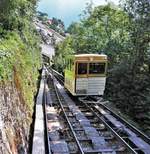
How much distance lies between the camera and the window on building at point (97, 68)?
81.7 ft

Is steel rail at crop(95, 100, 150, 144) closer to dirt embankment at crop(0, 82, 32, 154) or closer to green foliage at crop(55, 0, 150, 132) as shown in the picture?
green foliage at crop(55, 0, 150, 132)

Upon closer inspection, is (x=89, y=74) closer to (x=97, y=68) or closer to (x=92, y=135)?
(x=97, y=68)

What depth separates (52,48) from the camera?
467ft

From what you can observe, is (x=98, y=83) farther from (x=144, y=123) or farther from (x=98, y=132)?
(x=98, y=132)

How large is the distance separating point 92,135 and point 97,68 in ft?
30.8

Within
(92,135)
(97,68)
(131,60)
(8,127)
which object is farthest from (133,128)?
(131,60)

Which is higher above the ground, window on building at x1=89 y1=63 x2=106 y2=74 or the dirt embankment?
window on building at x1=89 y1=63 x2=106 y2=74

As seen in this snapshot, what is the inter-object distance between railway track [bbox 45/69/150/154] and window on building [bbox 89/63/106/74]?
3.16m

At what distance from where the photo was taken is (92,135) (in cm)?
1609

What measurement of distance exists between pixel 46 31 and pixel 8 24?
12294 cm

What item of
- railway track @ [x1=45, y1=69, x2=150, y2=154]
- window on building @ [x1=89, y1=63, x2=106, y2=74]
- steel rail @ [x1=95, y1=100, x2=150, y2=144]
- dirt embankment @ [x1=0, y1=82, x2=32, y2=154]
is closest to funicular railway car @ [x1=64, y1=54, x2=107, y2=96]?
window on building @ [x1=89, y1=63, x2=106, y2=74]

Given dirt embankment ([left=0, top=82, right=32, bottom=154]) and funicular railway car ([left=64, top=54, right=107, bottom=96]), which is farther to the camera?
funicular railway car ([left=64, top=54, right=107, bottom=96])

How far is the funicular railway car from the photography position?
24781 mm

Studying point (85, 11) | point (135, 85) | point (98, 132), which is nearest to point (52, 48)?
point (85, 11)
